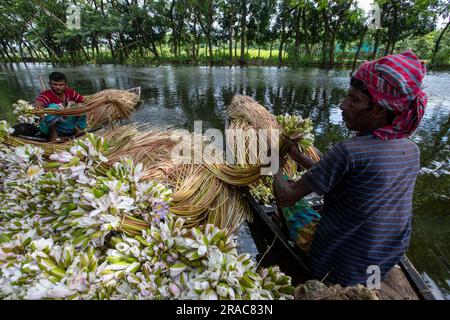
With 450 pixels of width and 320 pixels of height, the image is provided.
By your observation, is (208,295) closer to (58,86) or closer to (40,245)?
(40,245)

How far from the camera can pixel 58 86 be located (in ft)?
11.5

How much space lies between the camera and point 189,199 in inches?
77.5

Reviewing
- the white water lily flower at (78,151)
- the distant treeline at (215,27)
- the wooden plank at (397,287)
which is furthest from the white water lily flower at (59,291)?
the distant treeline at (215,27)

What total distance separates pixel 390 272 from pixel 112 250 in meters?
1.63

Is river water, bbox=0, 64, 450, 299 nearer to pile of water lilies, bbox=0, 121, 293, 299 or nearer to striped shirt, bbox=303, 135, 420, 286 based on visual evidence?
striped shirt, bbox=303, 135, 420, 286

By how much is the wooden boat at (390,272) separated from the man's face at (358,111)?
33.7 inches

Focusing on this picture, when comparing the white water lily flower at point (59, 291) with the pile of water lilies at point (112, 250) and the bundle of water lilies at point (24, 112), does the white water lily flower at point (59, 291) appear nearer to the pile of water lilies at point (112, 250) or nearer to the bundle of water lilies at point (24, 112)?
the pile of water lilies at point (112, 250)

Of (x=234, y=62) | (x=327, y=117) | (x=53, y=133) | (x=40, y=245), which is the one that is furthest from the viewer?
(x=234, y=62)

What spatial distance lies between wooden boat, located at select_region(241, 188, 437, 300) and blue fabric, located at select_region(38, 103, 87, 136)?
303cm

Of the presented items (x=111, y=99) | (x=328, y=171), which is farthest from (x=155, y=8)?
(x=328, y=171)

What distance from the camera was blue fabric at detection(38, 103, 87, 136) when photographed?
3.38m

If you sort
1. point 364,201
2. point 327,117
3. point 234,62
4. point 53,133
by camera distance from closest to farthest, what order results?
point 364,201
point 53,133
point 327,117
point 234,62

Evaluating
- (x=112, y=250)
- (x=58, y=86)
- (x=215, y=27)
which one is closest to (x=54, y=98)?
(x=58, y=86)
